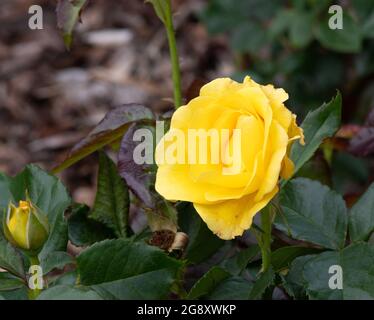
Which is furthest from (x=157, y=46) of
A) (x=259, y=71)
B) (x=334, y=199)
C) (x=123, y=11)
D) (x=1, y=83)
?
(x=334, y=199)

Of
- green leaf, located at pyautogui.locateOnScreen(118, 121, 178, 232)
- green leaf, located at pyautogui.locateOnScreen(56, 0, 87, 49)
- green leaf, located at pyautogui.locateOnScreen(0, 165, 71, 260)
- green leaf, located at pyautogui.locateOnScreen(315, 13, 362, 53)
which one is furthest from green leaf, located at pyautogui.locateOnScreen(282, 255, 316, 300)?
green leaf, located at pyautogui.locateOnScreen(315, 13, 362, 53)

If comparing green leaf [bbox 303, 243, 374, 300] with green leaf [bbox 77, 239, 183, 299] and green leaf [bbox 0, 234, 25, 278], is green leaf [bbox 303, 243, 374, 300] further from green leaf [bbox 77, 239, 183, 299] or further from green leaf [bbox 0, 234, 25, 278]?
green leaf [bbox 0, 234, 25, 278]

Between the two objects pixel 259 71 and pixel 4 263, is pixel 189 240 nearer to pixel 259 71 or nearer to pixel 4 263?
pixel 4 263

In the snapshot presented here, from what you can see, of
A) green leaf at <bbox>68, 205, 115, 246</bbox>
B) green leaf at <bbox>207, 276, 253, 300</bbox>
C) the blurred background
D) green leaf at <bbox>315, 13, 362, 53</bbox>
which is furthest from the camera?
the blurred background

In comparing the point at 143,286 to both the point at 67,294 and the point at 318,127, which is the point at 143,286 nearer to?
the point at 67,294

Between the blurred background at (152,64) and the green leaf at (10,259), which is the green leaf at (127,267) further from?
the blurred background at (152,64)

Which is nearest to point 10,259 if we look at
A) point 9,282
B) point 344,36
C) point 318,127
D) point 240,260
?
point 9,282
